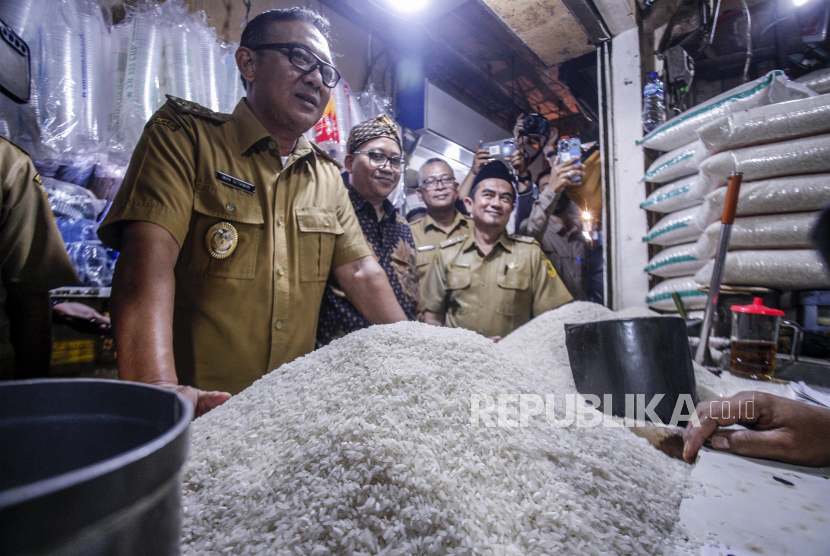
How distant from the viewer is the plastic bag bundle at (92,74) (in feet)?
4.75

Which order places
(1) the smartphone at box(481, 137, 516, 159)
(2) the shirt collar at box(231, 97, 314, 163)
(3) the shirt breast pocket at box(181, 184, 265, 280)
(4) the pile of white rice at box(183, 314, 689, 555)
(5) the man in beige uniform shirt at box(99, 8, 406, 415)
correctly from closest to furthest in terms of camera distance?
(4) the pile of white rice at box(183, 314, 689, 555), (5) the man in beige uniform shirt at box(99, 8, 406, 415), (3) the shirt breast pocket at box(181, 184, 265, 280), (2) the shirt collar at box(231, 97, 314, 163), (1) the smartphone at box(481, 137, 516, 159)

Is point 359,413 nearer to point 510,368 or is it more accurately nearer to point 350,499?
point 350,499

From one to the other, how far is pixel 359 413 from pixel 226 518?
213 millimetres

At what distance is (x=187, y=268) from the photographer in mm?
1061

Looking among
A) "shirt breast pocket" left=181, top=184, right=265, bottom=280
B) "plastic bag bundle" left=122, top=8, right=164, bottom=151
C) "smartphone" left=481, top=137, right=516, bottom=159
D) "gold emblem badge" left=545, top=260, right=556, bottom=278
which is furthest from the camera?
"smartphone" left=481, top=137, right=516, bottom=159

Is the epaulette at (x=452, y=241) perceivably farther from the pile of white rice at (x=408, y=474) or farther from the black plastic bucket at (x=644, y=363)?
the pile of white rice at (x=408, y=474)

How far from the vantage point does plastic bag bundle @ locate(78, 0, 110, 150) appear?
1.45m

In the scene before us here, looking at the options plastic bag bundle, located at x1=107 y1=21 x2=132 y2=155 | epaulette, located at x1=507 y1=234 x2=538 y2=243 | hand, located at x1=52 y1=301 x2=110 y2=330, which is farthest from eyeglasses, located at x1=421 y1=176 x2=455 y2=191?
hand, located at x1=52 y1=301 x2=110 y2=330

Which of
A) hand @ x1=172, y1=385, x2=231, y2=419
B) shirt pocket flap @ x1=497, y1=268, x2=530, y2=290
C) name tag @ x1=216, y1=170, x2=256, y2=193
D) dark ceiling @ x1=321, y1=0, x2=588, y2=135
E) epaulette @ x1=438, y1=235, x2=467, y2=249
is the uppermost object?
dark ceiling @ x1=321, y1=0, x2=588, y2=135

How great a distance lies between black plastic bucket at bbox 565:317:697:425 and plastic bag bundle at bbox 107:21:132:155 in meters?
1.90

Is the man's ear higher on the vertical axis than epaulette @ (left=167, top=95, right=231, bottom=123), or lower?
higher

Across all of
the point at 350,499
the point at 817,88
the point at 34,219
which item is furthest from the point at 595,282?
the point at 34,219

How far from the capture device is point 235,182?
3.75 feet

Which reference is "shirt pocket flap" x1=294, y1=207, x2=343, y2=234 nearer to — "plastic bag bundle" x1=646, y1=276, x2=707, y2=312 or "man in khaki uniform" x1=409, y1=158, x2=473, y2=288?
"man in khaki uniform" x1=409, y1=158, x2=473, y2=288
